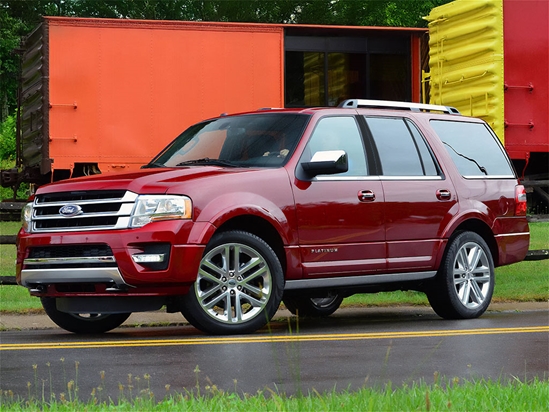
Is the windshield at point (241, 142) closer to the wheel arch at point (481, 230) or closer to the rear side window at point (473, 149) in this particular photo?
the rear side window at point (473, 149)

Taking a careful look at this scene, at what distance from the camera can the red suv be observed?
31.1ft

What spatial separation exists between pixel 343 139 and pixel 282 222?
1.29m

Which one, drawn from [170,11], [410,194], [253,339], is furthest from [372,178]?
[170,11]

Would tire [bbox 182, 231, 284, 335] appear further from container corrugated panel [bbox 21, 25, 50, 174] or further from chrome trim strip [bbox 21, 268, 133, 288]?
container corrugated panel [bbox 21, 25, 50, 174]

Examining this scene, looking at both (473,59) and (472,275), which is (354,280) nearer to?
(472,275)

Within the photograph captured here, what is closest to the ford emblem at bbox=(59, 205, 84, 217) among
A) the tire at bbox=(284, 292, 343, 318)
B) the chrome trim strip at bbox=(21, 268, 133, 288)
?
the chrome trim strip at bbox=(21, 268, 133, 288)

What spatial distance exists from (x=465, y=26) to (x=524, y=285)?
584cm

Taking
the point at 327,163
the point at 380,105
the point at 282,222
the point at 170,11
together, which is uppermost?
the point at 170,11

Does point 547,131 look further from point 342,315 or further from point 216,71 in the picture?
point 342,315

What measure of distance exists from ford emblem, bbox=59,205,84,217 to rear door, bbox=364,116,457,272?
287 centimetres

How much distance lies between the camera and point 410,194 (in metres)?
11.2

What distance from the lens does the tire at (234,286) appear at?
9570mm

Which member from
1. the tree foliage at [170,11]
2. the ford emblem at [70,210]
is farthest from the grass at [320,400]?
the tree foliage at [170,11]

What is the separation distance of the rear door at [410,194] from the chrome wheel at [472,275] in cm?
35
